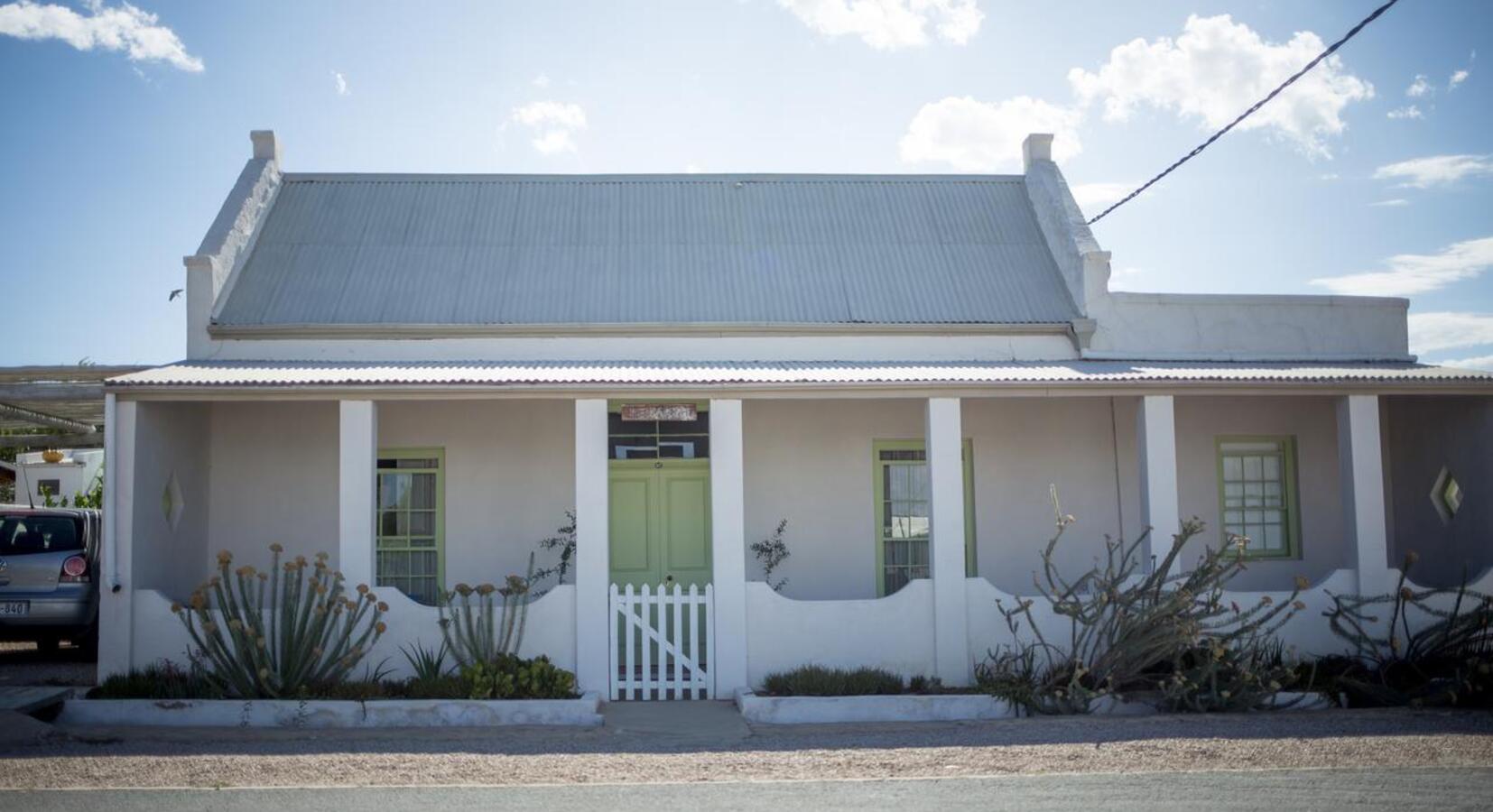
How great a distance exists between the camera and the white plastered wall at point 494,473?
13516 millimetres

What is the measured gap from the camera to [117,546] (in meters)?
11.1

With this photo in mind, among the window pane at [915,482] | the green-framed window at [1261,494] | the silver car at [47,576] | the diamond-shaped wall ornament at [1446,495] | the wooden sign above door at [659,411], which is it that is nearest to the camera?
the wooden sign above door at [659,411]

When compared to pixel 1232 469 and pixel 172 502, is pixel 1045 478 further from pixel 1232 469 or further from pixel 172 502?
pixel 172 502

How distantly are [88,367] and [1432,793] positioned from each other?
40.9 ft

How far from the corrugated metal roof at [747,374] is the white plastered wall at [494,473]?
603 mm

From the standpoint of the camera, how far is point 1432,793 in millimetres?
7664

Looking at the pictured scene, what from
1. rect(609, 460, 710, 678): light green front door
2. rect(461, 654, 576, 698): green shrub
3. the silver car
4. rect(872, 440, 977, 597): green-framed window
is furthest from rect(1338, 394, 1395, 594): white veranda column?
the silver car

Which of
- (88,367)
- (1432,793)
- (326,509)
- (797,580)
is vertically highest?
(88,367)

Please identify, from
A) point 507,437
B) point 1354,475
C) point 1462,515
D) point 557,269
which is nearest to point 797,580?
point 507,437

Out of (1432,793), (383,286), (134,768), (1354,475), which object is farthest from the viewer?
(383,286)

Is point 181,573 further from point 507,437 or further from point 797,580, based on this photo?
point 797,580

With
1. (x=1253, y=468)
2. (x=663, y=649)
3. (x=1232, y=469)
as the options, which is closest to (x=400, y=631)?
(x=663, y=649)

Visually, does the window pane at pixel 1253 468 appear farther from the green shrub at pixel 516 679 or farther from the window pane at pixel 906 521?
the green shrub at pixel 516 679

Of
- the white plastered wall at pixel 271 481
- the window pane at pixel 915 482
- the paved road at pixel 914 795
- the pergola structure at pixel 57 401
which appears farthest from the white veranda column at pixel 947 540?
the pergola structure at pixel 57 401
